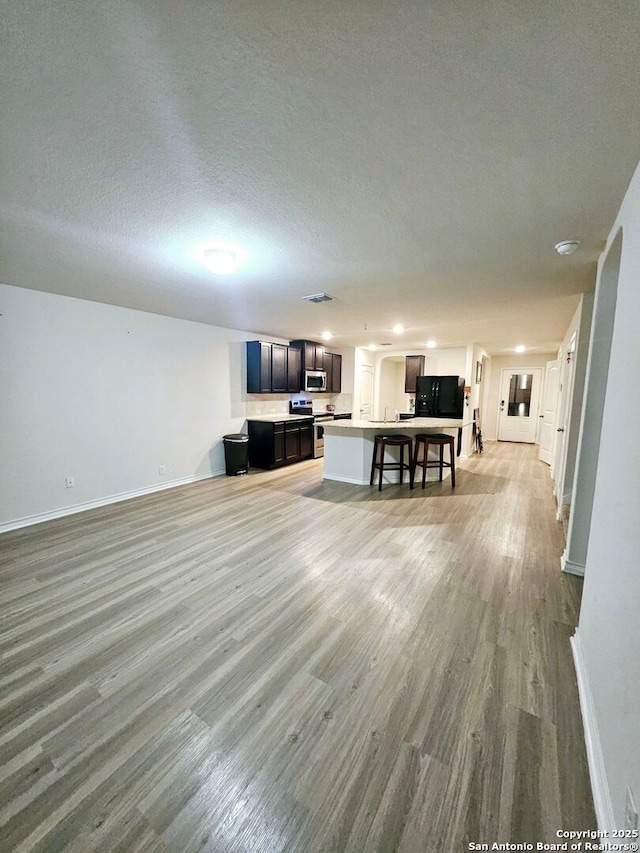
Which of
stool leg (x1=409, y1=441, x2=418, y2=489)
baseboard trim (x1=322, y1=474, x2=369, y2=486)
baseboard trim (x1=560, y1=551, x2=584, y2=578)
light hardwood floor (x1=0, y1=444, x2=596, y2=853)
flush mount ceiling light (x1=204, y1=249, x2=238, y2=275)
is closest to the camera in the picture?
light hardwood floor (x1=0, y1=444, x2=596, y2=853)

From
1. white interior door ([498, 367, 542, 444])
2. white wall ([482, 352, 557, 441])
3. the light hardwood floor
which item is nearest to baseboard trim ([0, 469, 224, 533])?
the light hardwood floor

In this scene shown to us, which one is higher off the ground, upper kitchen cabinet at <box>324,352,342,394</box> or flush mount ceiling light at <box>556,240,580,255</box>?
flush mount ceiling light at <box>556,240,580,255</box>

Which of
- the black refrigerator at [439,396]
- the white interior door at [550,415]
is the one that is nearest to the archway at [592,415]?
the white interior door at [550,415]

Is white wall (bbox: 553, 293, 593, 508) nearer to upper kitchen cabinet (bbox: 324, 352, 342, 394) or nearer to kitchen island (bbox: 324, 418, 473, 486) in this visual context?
kitchen island (bbox: 324, 418, 473, 486)

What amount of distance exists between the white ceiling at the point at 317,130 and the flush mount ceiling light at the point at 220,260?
0.31 ft

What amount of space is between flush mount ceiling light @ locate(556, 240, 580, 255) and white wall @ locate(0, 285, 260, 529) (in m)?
4.72

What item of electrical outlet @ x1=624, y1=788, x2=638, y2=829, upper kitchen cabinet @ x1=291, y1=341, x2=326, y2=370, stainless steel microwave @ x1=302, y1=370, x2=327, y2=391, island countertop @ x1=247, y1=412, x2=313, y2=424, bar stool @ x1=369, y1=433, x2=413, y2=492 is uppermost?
upper kitchen cabinet @ x1=291, y1=341, x2=326, y2=370

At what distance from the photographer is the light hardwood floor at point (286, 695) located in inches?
45.1

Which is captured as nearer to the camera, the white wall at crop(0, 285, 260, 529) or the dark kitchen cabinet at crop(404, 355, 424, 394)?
the white wall at crop(0, 285, 260, 529)

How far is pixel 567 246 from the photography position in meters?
2.27

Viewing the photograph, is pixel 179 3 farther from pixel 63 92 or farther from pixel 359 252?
pixel 359 252

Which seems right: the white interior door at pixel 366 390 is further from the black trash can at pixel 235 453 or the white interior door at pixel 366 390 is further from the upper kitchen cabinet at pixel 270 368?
the black trash can at pixel 235 453

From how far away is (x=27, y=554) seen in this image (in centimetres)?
295

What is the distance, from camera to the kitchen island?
506 centimetres
